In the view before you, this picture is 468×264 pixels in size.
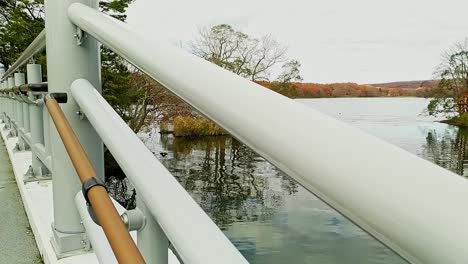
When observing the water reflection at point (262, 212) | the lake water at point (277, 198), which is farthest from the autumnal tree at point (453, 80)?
the water reflection at point (262, 212)

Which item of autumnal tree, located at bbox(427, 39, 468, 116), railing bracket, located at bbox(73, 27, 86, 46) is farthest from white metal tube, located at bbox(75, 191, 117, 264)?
autumnal tree, located at bbox(427, 39, 468, 116)

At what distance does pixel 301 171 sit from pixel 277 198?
16.3 m

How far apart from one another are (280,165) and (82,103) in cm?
63

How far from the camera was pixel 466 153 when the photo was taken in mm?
19734

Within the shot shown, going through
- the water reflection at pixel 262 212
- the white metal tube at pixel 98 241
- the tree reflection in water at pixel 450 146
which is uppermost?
the white metal tube at pixel 98 241

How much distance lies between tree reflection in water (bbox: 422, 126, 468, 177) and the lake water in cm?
4

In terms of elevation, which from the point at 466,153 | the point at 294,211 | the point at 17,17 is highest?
the point at 17,17

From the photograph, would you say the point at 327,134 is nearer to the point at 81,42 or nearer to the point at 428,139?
the point at 81,42

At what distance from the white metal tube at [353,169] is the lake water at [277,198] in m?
7.77

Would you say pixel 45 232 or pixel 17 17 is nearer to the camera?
pixel 45 232

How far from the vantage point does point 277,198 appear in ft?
53.4

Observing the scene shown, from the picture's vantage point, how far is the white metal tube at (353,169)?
20cm

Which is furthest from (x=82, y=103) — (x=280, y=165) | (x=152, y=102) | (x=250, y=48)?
(x=152, y=102)

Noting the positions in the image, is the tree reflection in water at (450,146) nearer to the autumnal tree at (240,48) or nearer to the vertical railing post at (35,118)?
the autumnal tree at (240,48)
